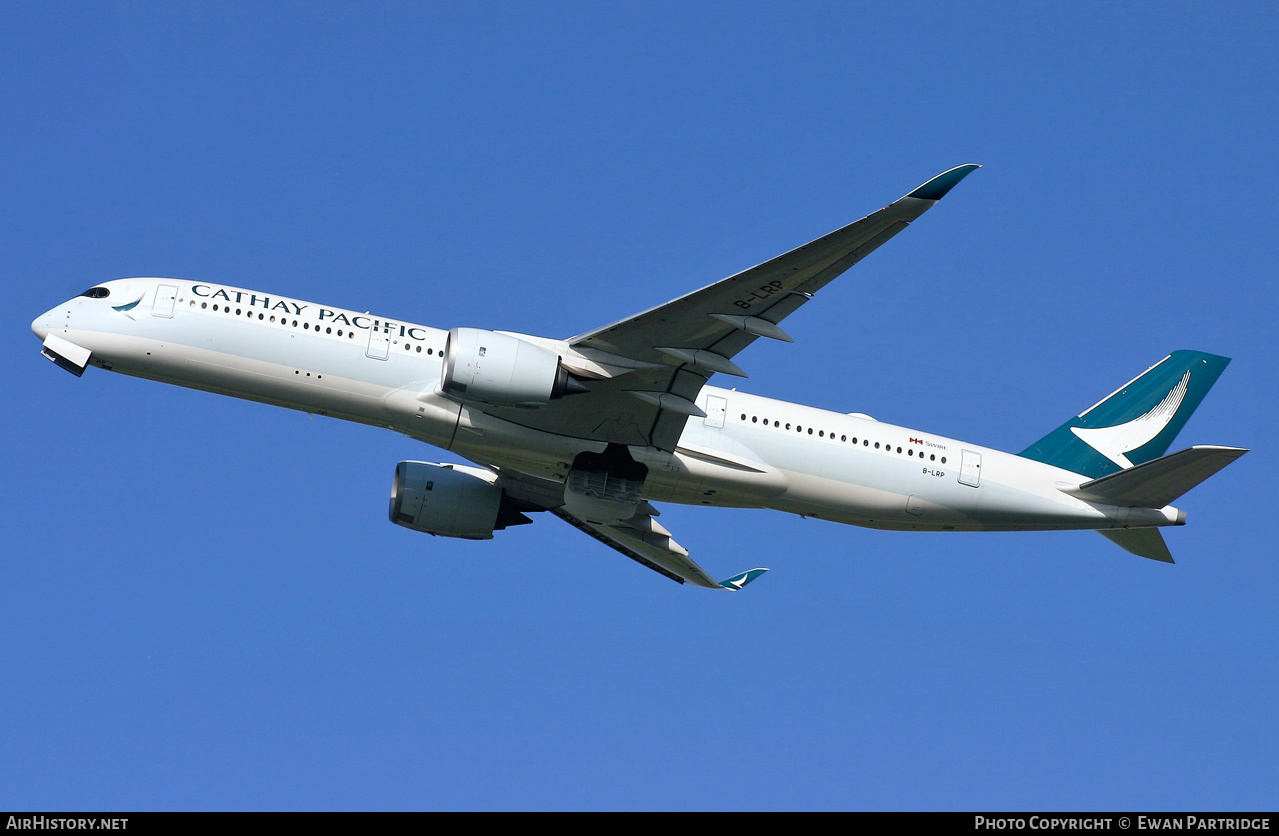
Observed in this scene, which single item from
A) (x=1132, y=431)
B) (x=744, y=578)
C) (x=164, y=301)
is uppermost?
(x=1132, y=431)

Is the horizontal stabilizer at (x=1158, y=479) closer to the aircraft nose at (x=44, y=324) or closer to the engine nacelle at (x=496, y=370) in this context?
the engine nacelle at (x=496, y=370)

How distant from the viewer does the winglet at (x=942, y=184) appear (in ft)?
74.5

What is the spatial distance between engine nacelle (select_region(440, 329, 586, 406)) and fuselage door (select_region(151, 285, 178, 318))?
6.92m

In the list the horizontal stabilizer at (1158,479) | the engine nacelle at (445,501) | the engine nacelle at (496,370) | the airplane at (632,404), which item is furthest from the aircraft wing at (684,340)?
the horizontal stabilizer at (1158,479)

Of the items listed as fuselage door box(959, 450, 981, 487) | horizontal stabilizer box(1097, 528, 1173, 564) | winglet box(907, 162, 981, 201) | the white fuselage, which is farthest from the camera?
horizontal stabilizer box(1097, 528, 1173, 564)

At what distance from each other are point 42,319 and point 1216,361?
3157 cm

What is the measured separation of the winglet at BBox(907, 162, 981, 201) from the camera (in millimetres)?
22719

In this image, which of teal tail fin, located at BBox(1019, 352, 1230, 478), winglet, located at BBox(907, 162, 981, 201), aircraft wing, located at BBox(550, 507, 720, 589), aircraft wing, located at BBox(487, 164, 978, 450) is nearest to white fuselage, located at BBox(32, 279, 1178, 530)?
aircraft wing, located at BBox(487, 164, 978, 450)

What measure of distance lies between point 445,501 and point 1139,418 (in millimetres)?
20040

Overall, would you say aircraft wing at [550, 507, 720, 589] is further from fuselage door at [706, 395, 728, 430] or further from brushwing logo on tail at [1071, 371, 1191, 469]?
brushwing logo on tail at [1071, 371, 1191, 469]

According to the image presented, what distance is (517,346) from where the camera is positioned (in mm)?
27594

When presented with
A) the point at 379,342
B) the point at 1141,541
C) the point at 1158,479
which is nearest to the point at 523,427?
the point at 379,342

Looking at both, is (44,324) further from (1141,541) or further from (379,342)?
(1141,541)

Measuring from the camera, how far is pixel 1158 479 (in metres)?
31.1
